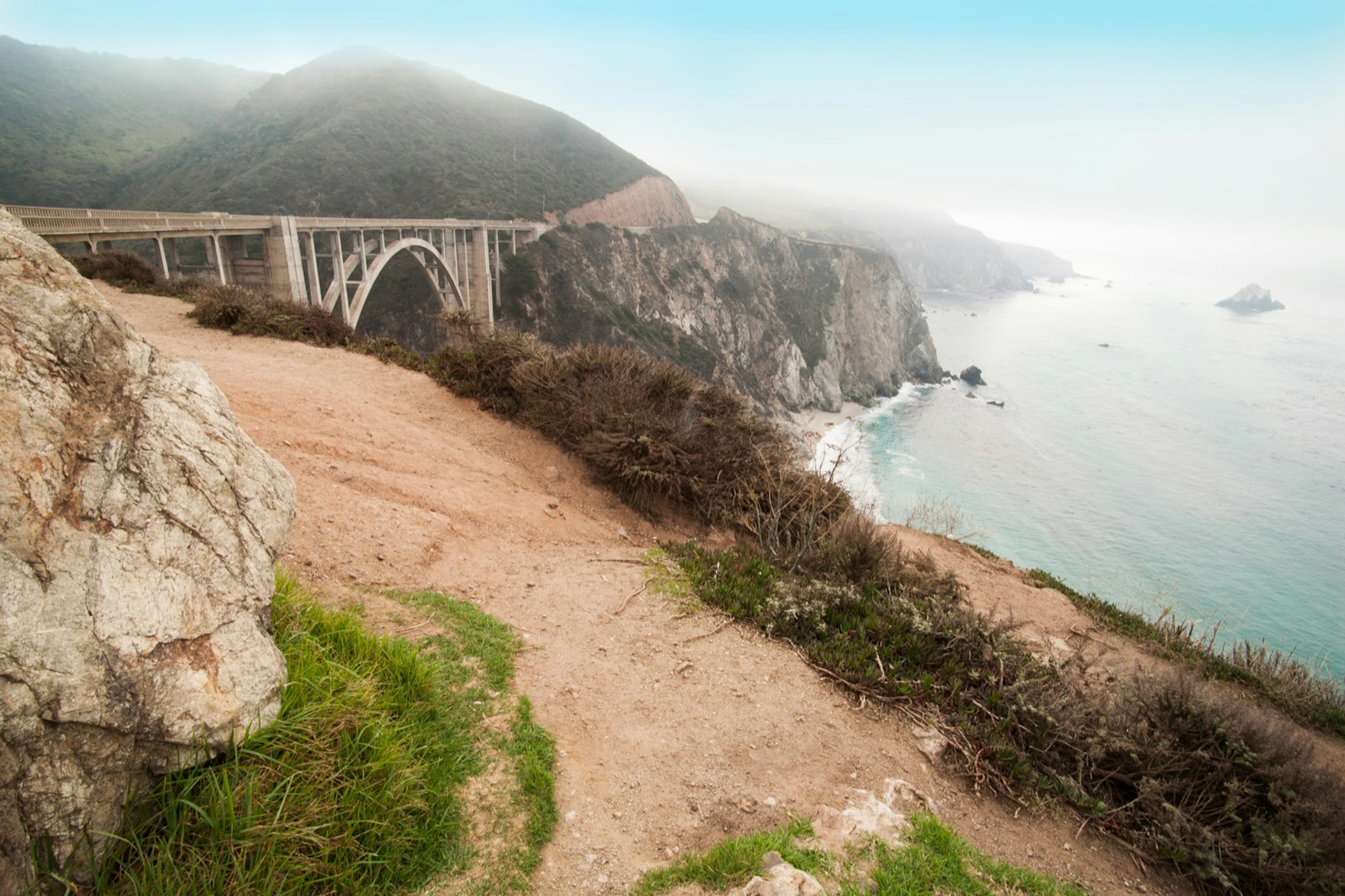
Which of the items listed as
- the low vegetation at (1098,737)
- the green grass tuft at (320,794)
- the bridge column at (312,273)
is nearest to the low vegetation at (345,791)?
the green grass tuft at (320,794)

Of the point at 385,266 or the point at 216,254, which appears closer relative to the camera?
the point at 216,254

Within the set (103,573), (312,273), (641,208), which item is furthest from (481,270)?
(103,573)

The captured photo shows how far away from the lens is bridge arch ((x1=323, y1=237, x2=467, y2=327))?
23500 millimetres

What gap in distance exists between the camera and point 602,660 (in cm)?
443

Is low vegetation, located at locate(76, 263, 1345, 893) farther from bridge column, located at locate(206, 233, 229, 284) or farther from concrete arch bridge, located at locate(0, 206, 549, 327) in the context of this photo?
bridge column, located at locate(206, 233, 229, 284)

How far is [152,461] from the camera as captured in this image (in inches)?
92.3

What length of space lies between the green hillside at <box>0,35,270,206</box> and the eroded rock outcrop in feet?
206

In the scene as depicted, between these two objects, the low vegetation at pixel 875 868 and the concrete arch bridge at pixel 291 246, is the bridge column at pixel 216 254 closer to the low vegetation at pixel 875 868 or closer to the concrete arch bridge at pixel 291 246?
the concrete arch bridge at pixel 291 246

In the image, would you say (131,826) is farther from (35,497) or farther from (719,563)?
(719,563)

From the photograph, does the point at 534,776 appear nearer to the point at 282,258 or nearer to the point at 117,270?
the point at 117,270

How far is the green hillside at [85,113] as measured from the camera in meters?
49.1

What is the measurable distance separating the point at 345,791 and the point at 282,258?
23.4m

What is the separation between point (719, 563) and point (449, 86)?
345ft

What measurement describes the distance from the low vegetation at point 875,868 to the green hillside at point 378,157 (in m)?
54.4
